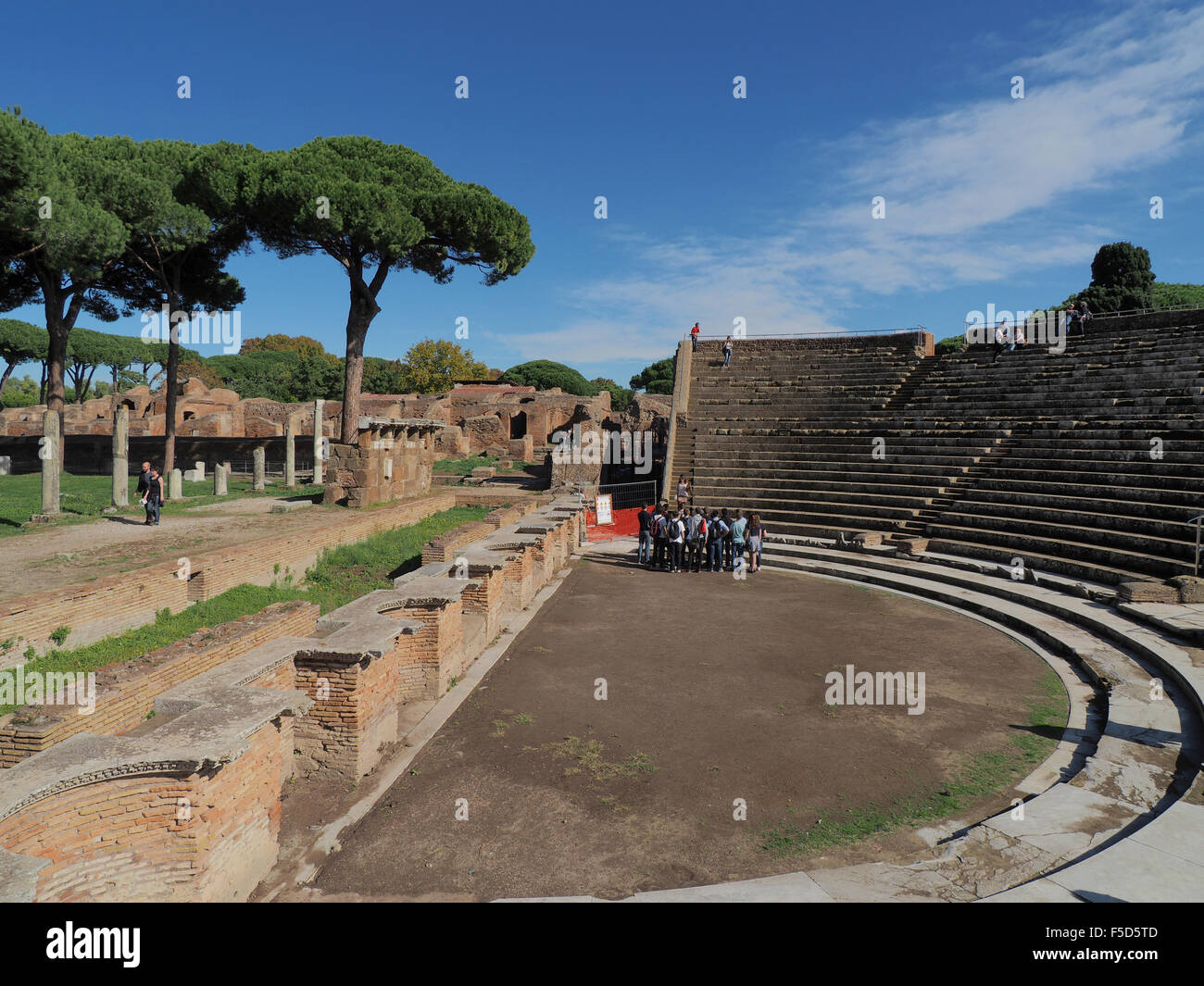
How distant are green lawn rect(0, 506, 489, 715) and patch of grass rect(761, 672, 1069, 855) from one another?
669 centimetres

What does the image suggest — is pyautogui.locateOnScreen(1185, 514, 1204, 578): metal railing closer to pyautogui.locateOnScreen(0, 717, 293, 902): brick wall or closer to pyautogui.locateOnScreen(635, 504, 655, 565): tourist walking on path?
pyautogui.locateOnScreen(635, 504, 655, 565): tourist walking on path

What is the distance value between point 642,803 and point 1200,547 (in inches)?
387

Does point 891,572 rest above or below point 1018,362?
below

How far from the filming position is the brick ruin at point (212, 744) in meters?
3.28

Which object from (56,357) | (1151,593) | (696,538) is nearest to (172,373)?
(56,357)

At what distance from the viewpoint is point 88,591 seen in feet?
26.2

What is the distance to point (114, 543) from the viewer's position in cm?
1148

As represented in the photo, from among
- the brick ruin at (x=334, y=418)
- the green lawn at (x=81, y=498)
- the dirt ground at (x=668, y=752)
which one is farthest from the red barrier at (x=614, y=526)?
the brick ruin at (x=334, y=418)

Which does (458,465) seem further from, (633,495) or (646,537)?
(646,537)

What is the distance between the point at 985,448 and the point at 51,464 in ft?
66.6

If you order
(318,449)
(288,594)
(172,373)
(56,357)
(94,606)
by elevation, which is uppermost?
(56,357)

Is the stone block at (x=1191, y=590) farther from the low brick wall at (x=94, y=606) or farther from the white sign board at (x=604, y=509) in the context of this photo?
the low brick wall at (x=94, y=606)
